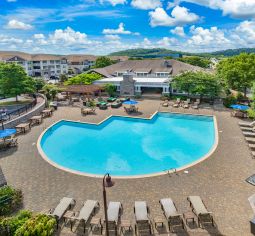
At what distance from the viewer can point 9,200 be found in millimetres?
12812

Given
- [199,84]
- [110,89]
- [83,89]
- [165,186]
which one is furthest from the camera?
[110,89]

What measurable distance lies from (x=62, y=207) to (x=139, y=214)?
4130mm

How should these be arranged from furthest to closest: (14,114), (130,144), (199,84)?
(199,84) < (14,114) < (130,144)

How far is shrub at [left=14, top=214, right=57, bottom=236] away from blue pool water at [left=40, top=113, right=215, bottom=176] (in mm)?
8320

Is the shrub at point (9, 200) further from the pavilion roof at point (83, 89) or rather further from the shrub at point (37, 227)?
the pavilion roof at point (83, 89)

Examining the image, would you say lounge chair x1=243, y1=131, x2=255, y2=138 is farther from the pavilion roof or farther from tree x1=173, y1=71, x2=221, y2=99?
the pavilion roof

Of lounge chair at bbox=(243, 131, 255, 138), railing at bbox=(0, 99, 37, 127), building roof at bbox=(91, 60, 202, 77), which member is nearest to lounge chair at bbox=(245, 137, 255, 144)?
lounge chair at bbox=(243, 131, 255, 138)

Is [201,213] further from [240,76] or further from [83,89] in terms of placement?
[83,89]

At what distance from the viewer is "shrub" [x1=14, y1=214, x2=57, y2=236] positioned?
32.7ft

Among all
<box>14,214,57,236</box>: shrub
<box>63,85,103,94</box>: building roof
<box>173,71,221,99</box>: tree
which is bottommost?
<box>14,214,57,236</box>: shrub

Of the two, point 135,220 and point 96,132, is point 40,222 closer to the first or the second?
point 135,220

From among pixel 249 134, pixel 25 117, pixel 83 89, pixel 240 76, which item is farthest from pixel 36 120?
pixel 240 76

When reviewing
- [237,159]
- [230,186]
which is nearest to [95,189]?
[230,186]

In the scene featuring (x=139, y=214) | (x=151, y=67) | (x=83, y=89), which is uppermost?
(x=151, y=67)
